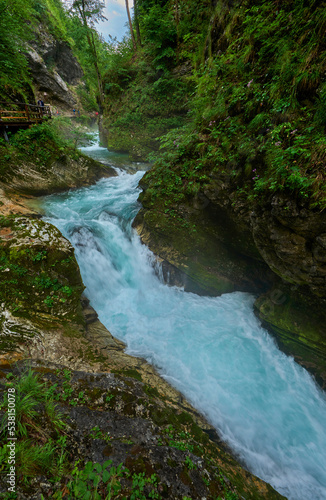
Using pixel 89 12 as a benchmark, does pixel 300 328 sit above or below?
below

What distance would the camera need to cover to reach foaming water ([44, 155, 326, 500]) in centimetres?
432

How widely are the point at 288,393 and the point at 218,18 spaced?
13.3 metres

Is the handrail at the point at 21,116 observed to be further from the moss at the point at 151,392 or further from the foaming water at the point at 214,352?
the moss at the point at 151,392

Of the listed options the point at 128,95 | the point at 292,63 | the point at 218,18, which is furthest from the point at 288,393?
the point at 128,95

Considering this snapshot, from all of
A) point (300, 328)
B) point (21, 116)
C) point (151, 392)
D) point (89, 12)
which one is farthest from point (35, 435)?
point (89, 12)

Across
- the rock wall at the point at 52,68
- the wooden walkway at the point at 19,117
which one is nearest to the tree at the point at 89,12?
the rock wall at the point at 52,68

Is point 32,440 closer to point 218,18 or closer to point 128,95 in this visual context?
point 218,18

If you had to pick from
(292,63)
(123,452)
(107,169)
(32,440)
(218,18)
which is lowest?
A: (123,452)

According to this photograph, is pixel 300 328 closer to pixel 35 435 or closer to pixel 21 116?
pixel 35 435

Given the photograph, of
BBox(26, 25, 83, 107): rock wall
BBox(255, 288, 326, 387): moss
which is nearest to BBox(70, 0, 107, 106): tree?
BBox(26, 25, 83, 107): rock wall

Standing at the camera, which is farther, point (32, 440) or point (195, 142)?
point (195, 142)

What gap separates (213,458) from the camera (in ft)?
10.6

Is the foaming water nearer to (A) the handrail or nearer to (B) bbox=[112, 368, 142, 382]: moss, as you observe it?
(B) bbox=[112, 368, 142, 382]: moss

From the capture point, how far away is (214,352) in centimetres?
592
